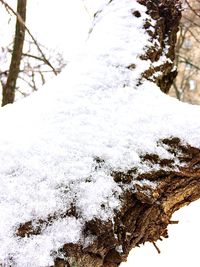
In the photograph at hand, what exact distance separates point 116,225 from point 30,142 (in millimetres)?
467

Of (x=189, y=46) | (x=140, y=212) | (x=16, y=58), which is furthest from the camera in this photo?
(x=189, y=46)

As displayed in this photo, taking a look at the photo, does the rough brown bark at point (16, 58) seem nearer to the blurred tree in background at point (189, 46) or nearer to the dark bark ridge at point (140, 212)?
the blurred tree in background at point (189, 46)

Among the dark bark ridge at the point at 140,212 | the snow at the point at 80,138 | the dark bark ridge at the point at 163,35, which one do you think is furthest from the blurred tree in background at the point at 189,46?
the dark bark ridge at the point at 140,212

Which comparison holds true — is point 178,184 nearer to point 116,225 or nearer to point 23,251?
point 116,225

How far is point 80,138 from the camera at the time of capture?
1454mm

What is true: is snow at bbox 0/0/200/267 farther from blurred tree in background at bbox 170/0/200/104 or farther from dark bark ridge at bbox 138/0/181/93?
blurred tree in background at bbox 170/0/200/104

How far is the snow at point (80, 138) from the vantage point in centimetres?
122

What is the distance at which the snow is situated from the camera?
122 centimetres

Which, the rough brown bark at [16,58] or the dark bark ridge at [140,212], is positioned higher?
the rough brown bark at [16,58]

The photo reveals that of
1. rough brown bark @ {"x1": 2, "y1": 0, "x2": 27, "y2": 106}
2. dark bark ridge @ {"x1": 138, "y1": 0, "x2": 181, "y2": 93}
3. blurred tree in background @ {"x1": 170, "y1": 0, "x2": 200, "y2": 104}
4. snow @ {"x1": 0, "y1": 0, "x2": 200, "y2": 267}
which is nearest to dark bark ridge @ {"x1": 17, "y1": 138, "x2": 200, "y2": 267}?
snow @ {"x1": 0, "y1": 0, "x2": 200, "y2": 267}

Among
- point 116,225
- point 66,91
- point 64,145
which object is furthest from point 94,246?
point 66,91

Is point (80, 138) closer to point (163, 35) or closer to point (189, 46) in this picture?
point (163, 35)

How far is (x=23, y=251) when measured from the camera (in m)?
1.14

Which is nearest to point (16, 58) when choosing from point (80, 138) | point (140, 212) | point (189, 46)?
point (80, 138)
